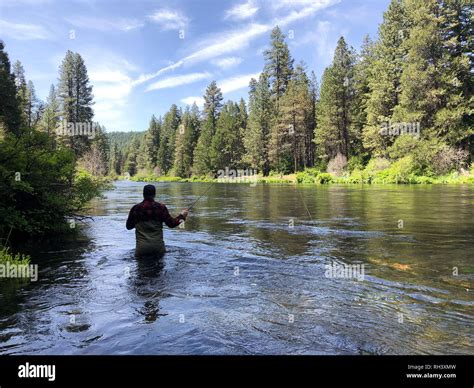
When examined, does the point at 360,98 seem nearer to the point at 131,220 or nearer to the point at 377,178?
the point at 377,178

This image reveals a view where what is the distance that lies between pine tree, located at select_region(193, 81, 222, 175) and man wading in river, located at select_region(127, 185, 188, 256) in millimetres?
80286

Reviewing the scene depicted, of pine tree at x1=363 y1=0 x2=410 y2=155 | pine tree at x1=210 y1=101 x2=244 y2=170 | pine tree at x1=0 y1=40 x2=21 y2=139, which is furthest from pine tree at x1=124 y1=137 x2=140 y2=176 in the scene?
pine tree at x1=0 y1=40 x2=21 y2=139

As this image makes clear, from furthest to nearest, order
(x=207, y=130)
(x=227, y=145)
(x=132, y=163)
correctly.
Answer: (x=132, y=163) < (x=207, y=130) < (x=227, y=145)

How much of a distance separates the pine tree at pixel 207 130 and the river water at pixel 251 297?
79.1 metres

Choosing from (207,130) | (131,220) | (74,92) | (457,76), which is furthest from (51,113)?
(131,220)

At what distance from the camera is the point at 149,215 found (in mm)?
9312

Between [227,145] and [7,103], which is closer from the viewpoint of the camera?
[7,103]

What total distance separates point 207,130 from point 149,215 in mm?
86838

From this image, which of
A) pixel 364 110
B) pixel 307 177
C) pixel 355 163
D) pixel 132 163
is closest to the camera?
Answer: pixel 307 177

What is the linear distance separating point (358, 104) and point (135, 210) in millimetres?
64031

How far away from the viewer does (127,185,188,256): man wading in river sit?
9273mm

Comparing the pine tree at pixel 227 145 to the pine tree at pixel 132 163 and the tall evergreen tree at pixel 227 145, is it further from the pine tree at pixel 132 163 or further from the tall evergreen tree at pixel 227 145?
the pine tree at pixel 132 163
